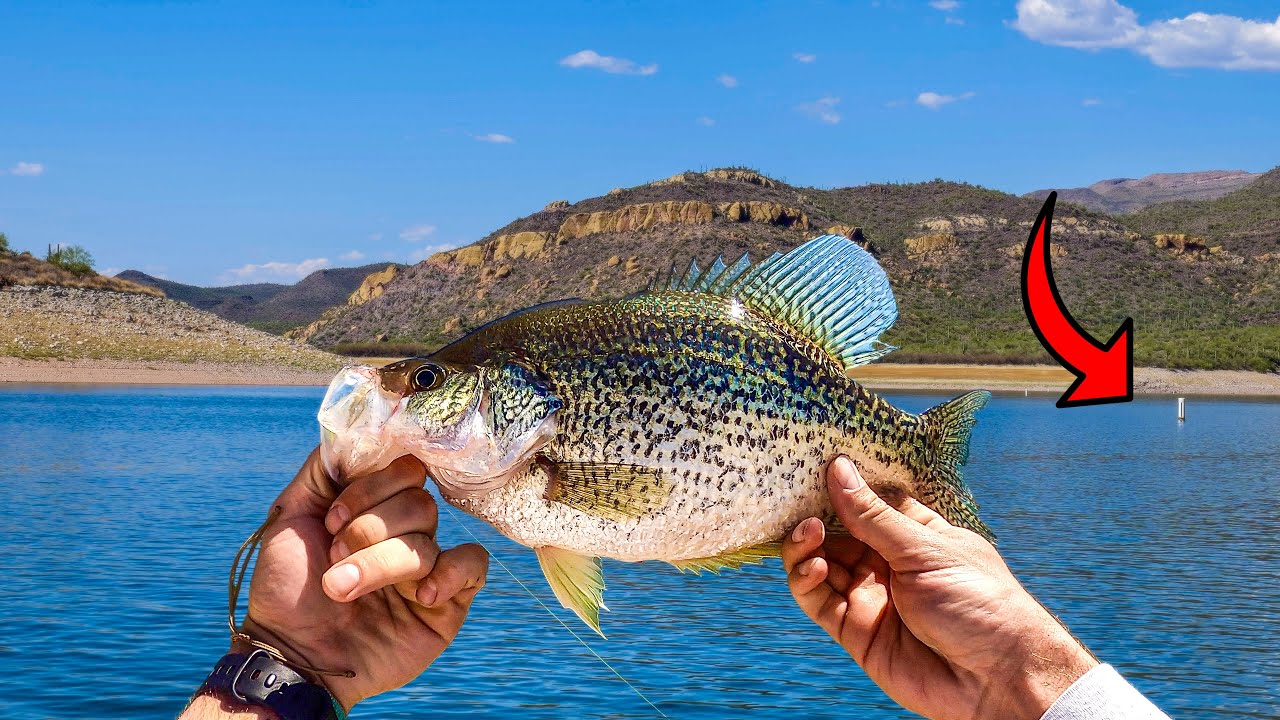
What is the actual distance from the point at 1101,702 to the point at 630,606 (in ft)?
62.3

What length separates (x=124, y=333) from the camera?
288 ft

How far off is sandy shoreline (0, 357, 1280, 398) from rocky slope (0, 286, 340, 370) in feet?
2.32

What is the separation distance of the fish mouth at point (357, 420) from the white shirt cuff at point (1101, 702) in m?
1.55

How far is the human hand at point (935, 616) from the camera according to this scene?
2697 millimetres

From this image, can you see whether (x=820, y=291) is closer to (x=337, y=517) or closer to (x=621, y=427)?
(x=621, y=427)

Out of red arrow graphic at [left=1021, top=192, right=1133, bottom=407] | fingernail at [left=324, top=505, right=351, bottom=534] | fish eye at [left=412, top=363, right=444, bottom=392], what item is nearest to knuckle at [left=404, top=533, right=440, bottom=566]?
fingernail at [left=324, top=505, right=351, bottom=534]

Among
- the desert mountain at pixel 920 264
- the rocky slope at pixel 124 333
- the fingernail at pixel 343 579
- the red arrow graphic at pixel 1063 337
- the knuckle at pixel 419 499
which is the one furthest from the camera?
the desert mountain at pixel 920 264

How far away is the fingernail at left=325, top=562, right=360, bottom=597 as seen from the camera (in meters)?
2.26

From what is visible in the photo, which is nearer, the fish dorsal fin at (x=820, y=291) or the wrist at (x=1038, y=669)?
the fish dorsal fin at (x=820, y=291)

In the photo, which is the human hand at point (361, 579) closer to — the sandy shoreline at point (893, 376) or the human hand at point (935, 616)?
the human hand at point (935, 616)

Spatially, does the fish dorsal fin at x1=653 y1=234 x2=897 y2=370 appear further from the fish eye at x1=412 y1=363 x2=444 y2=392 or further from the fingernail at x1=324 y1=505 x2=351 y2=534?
the fingernail at x1=324 y1=505 x2=351 y2=534

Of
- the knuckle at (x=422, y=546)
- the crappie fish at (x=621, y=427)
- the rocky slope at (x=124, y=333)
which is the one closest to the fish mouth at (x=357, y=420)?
the crappie fish at (x=621, y=427)

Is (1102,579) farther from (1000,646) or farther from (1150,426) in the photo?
(1150,426)

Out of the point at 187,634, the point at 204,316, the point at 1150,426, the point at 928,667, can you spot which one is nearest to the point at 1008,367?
the point at 1150,426
